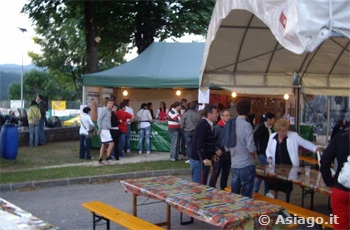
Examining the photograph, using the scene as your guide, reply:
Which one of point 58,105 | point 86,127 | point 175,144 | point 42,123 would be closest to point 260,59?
point 175,144

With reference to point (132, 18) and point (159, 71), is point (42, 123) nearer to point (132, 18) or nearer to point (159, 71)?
point (159, 71)

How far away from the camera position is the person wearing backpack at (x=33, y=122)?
16781mm

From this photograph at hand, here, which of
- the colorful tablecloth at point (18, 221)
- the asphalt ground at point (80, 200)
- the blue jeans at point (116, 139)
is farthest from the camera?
the blue jeans at point (116, 139)

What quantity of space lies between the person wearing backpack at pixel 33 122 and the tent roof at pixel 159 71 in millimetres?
2080

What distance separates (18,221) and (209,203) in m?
2.21

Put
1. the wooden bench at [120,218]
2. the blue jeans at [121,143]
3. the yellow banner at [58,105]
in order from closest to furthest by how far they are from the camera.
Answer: the wooden bench at [120,218]
the blue jeans at [121,143]
the yellow banner at [58,105]

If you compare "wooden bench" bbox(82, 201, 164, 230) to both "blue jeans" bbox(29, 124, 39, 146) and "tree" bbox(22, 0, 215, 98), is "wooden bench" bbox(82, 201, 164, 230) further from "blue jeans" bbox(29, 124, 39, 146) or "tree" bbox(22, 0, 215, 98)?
"tree" bbox(22, 0, 215, 98)

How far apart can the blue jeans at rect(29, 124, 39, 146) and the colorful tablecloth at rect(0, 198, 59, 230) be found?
13207mm

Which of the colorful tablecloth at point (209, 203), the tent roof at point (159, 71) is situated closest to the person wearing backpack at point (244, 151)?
the colorful tablecloth at point (209, 203)

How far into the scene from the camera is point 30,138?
17.3 meters

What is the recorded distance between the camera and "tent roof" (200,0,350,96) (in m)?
7.50

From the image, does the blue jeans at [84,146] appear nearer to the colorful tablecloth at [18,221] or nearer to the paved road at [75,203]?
the paved road at [75,203]

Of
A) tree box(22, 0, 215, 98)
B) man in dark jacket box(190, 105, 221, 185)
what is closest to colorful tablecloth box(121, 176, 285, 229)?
man in dark jacket box(190, 105, 221, 185)

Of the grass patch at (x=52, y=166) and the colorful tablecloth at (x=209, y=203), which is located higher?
the colorful tablecloth at (x=209, y=203)
